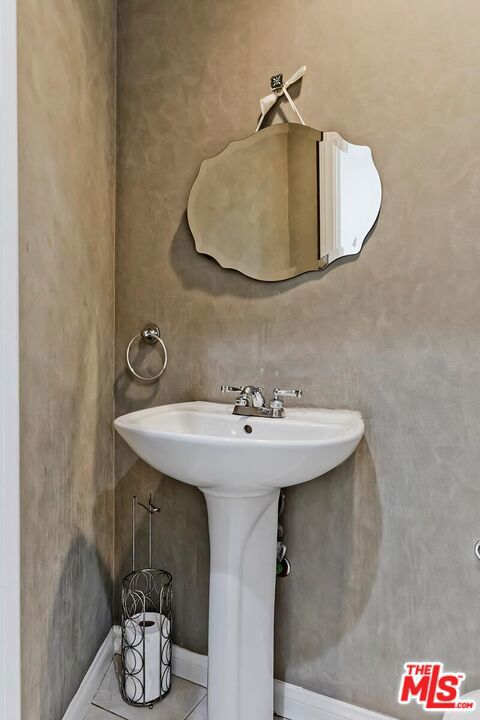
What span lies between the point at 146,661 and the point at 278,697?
40 centimetres

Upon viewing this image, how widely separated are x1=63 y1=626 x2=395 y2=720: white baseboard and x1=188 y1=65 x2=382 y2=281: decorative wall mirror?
3.91 ft

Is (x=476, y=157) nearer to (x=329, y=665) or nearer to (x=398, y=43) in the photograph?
(x=398, y=43)

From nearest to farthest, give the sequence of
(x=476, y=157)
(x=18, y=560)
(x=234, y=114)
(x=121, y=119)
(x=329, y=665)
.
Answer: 1. (x=18, y=560)
2. (x=476, y=157)
3. (x=329, y=665)
4. (x=234, y=114)
5. (x=121, y=119)

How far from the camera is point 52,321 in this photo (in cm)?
126

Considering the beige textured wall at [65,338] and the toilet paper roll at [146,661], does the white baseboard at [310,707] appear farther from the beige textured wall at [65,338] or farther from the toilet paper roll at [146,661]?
the beige textured wall at [65,338]

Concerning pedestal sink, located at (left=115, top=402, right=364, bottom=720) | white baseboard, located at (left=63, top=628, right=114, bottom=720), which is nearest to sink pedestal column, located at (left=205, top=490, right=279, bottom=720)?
pedestal sink, located at (left=115, top=402, right=364, bottom=720)

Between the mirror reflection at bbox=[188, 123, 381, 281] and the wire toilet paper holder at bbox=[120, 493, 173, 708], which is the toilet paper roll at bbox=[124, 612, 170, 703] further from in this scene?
the mirror reflection at bbox=[188, 123, 381, 281]

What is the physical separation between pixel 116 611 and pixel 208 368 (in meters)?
0.91

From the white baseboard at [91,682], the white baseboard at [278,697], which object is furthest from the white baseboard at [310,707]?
the white baseboard at [91,682]

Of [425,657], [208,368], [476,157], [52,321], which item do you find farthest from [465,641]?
[52,321]

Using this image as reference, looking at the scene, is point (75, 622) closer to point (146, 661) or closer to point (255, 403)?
point (146, 661)

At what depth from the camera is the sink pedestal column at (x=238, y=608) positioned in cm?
122

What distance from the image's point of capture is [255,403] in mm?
1355

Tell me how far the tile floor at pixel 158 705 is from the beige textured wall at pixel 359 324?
0.12 m
